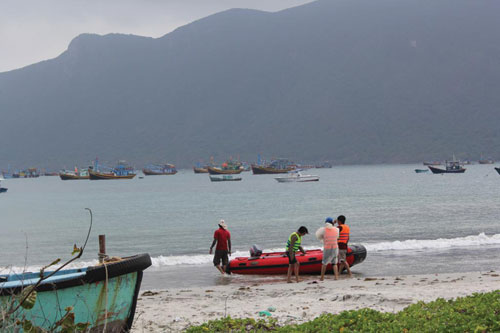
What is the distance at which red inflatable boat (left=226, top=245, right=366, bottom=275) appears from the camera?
16.5 m

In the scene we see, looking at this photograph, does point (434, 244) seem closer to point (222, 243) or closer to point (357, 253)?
point (357, 253)

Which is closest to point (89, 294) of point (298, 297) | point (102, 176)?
point (298, 297)

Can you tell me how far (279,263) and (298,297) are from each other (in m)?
4.08

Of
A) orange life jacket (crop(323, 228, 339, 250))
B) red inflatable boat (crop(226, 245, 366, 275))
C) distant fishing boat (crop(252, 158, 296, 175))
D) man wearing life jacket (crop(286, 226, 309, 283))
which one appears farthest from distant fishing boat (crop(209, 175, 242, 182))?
orange life jacket (crop(323, 228, 339, 250))

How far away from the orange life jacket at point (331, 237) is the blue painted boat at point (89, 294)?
6337 mm

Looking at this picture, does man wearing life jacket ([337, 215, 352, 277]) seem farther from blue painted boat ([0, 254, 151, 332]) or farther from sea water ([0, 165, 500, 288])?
blue painted boat ([0, 254, 151, 332])

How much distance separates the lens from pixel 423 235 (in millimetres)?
28547

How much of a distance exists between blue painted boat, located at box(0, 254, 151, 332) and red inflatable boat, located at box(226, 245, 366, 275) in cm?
812

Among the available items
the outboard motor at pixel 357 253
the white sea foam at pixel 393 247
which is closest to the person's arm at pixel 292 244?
the outboard motor at pixel 357 253

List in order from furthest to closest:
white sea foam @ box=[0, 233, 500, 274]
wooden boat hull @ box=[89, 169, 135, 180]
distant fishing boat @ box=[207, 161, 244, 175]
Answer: wooden boat hull @ box=[89, 169, 135, 180] < distant fishing boat @ box=[207, 161, 244, 175] < white sea foam @ box=[0, 233, 500, 274]

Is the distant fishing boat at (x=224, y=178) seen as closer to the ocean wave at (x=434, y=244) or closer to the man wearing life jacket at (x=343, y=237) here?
the ocean wave at (x=434, y=244)

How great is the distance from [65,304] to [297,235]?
733cm

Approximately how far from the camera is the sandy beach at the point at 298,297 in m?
10.9

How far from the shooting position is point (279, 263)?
16.9 meters
